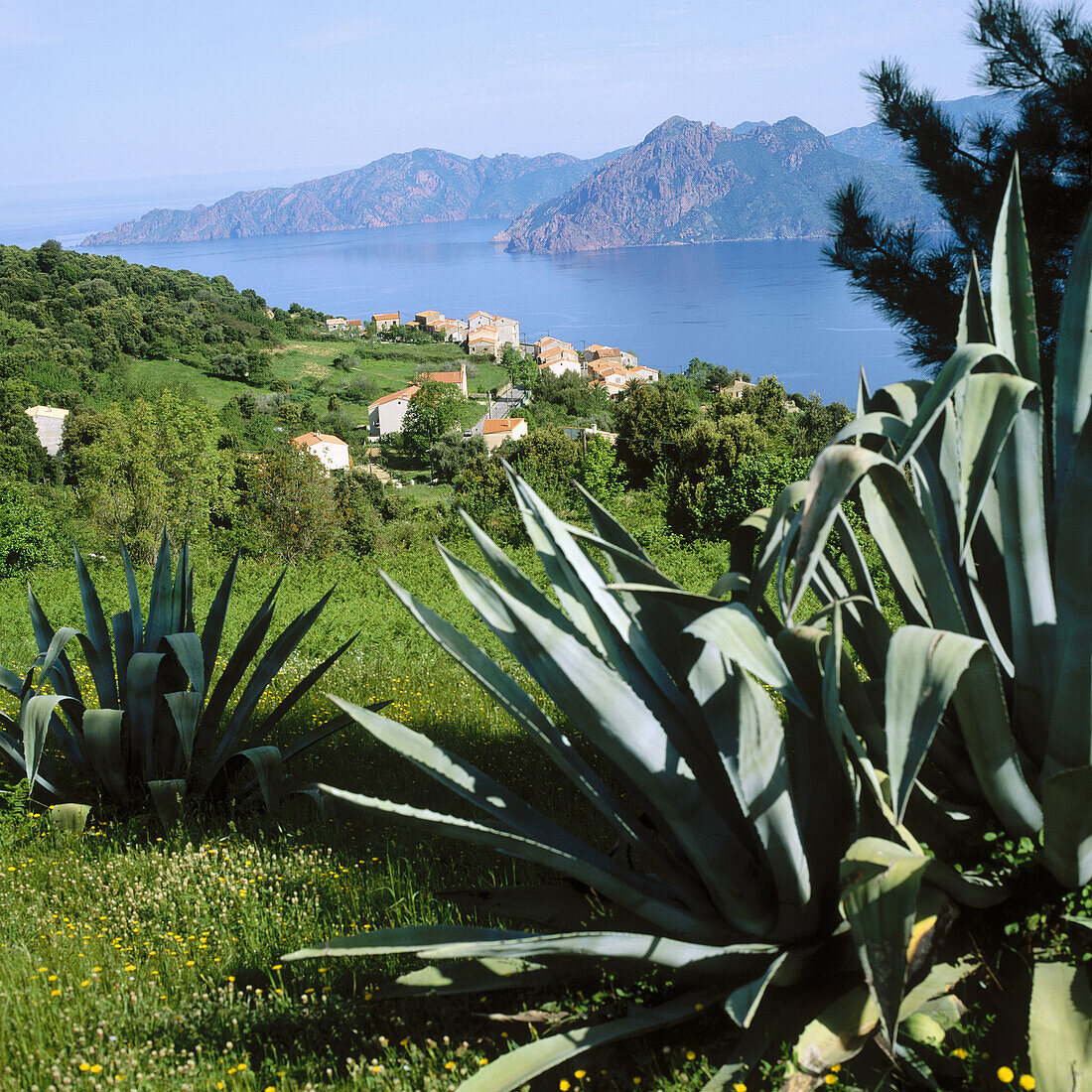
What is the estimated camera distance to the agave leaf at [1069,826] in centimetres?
157

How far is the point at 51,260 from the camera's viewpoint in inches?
3472

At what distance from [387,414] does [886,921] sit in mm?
77745

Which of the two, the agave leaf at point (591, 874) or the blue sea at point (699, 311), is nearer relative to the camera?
the agave leaf at point (591, 874)

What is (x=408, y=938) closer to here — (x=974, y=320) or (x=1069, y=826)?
(x=1069, y=826)

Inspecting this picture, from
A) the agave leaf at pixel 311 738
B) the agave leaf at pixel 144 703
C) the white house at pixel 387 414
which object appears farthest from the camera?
the white house at pixel 387 414

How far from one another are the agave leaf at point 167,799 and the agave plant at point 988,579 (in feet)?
7.63

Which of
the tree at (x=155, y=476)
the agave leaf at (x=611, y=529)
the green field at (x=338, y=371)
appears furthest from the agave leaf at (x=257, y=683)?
the green field at (x=338, y=371)

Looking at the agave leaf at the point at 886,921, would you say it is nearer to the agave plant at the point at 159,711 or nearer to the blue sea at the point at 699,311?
the agave plant at the point at 159,711

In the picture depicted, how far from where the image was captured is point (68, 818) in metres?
3.33

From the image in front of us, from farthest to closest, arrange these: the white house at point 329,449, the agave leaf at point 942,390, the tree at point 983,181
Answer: the white house at point 329,449 < the tree at point 983,181 < the agave leaf at point 942,390

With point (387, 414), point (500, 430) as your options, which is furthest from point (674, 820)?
point (387, 414)

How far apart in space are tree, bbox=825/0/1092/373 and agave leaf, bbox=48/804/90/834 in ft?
17.8

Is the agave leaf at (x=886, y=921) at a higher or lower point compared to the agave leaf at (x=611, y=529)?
lower

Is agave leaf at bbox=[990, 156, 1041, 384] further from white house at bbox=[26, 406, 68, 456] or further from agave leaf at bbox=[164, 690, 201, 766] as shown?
white house at bbox=[26, 406, 68, 456]
